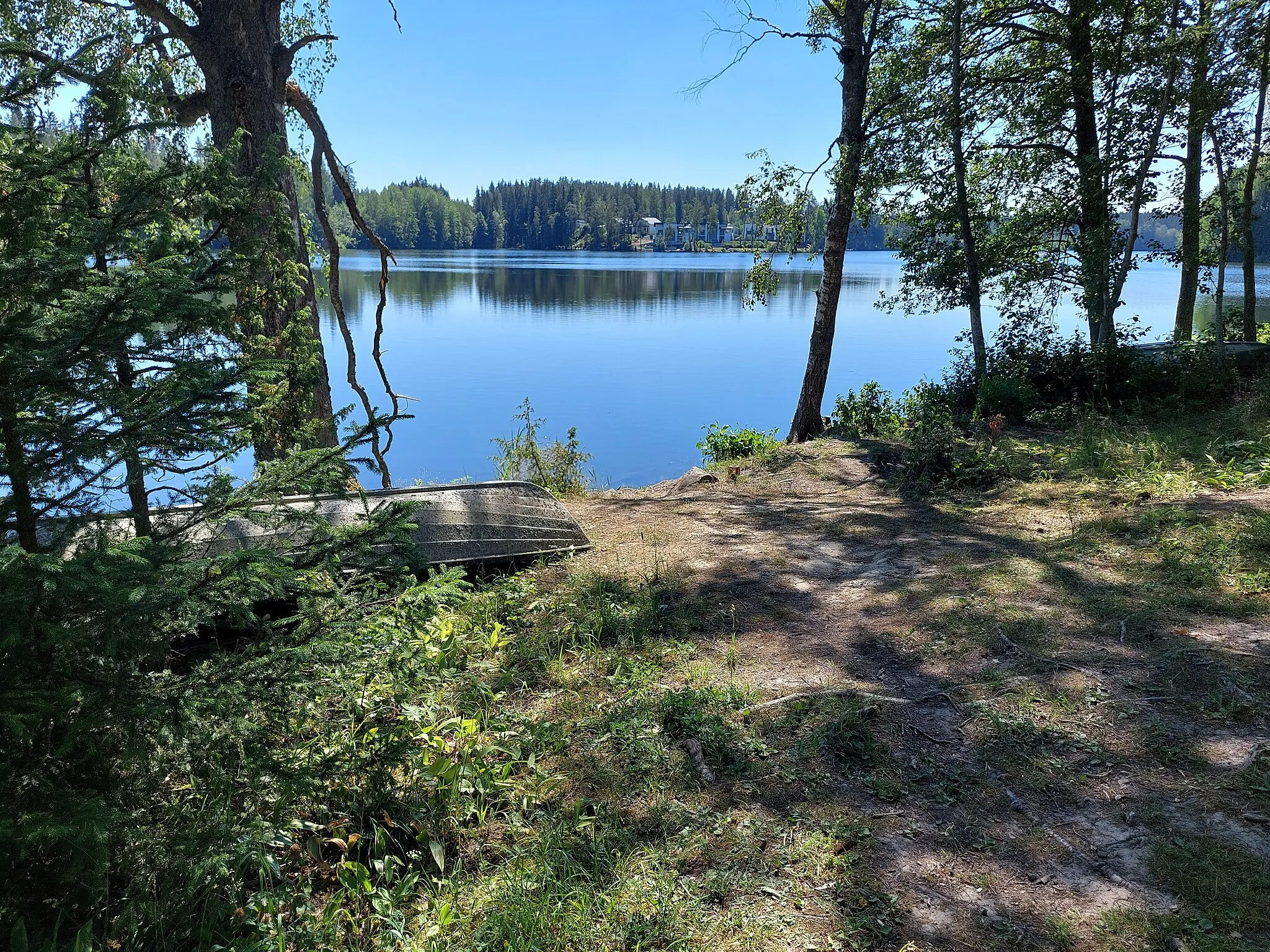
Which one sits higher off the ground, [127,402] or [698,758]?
[127,402]

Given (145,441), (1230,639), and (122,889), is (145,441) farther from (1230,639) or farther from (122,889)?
(1230,639)

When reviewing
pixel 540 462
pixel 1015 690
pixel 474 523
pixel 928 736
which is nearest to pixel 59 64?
pixel 474 523

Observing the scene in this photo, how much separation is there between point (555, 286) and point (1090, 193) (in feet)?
138

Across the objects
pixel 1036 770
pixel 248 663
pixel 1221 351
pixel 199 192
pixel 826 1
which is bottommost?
pixel 1036 770

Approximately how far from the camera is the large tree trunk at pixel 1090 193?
10.4 m

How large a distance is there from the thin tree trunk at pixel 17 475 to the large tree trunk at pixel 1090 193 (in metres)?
11.4

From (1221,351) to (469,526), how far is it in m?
9.92

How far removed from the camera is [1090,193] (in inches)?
421

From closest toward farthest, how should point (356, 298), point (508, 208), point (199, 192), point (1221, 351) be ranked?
point (199, 192) < point (1221, 351) < point (356, 298) < point (508, 208)

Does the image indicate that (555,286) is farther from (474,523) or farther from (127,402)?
(127,402)

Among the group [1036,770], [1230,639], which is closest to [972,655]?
[1036,770]

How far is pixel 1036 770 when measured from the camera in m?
2.95

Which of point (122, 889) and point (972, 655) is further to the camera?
point (972, 655)

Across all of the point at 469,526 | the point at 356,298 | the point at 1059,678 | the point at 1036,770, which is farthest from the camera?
the point at 356,298
